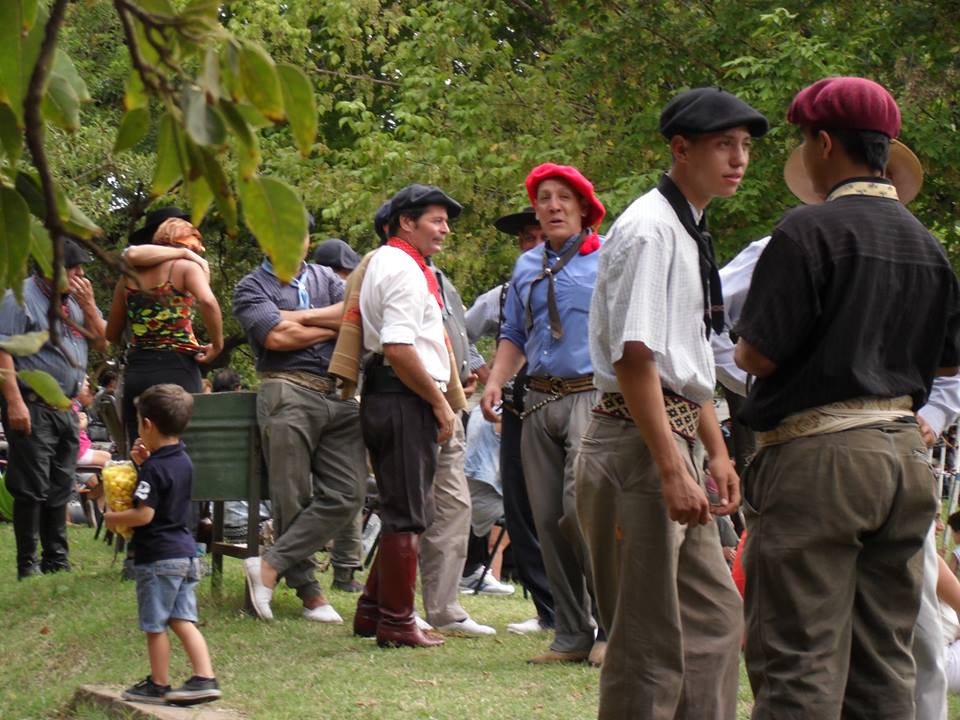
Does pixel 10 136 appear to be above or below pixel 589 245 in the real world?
below

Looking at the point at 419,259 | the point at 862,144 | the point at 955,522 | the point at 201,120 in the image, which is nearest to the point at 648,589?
the point at 862,144

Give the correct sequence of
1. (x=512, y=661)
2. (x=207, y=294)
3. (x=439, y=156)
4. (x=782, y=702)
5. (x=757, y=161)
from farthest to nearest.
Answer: (x=439, y=156), (x=757, y=161), (x=207, y=294), (x=512, y=661), (x=782, y=702)

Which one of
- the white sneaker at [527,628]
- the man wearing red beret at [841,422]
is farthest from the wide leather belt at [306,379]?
the man wearing red beret at [841,422]

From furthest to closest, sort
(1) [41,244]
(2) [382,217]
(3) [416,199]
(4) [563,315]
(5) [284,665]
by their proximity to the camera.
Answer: (2) [382,217] → (3) [416,199] → (4) [563,315] → (5) [284,665] → (1) [41,244]

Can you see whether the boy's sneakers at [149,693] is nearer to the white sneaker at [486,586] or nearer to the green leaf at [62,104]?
the green leaf at [62,104]

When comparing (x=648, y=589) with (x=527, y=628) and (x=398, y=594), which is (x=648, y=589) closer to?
(x=398, y=594)

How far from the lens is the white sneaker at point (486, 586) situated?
11.0 metres

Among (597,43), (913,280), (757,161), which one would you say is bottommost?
(913,280)

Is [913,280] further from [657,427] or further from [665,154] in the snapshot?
[665,154]

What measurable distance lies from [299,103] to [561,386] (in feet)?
17.7

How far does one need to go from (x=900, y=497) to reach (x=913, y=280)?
1.84 ft

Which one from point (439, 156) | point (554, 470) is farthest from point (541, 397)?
point (439, 156)

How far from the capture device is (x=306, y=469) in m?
8.14

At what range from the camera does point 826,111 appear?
407 cm
